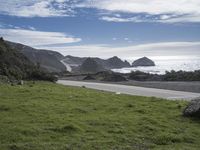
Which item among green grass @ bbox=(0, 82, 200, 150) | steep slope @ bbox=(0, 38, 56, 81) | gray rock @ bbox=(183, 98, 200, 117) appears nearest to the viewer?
green grass @ bbox=(0, 82, 200, 150)

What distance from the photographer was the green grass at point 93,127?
1574cm

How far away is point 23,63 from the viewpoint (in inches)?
2825

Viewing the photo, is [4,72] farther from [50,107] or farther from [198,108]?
[198,108]

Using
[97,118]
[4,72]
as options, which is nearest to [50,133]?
[97,118]

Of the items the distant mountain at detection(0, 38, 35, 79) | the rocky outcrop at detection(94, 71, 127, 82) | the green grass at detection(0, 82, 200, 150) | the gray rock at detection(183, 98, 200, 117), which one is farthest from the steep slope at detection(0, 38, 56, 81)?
the gray rock at detection(183, 98, 200, 117)

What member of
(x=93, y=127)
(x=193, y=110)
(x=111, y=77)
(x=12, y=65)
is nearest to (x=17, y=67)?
(x=12, y=65)

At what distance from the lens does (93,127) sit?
61.4 ft

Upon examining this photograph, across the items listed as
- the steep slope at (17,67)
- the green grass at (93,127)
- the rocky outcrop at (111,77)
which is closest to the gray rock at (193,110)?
the green grass at (93,127)

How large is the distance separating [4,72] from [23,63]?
50.1ft

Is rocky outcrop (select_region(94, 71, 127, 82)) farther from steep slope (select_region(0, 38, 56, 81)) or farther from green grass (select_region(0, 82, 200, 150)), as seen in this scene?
green grass (select_region(0, 82, 200, 150))

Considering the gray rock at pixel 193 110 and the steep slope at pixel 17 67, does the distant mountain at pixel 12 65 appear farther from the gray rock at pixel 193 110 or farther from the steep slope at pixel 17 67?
the gray rock at pixel 193 110

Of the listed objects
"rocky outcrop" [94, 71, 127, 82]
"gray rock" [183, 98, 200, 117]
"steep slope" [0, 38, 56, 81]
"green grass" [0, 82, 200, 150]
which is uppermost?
"steep slope" [0, 38, 56, 81]

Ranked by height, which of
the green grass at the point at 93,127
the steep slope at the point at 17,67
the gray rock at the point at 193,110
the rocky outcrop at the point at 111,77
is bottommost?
the green grass at the point at 93,127

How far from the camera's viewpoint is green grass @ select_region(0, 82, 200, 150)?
51.6ft
